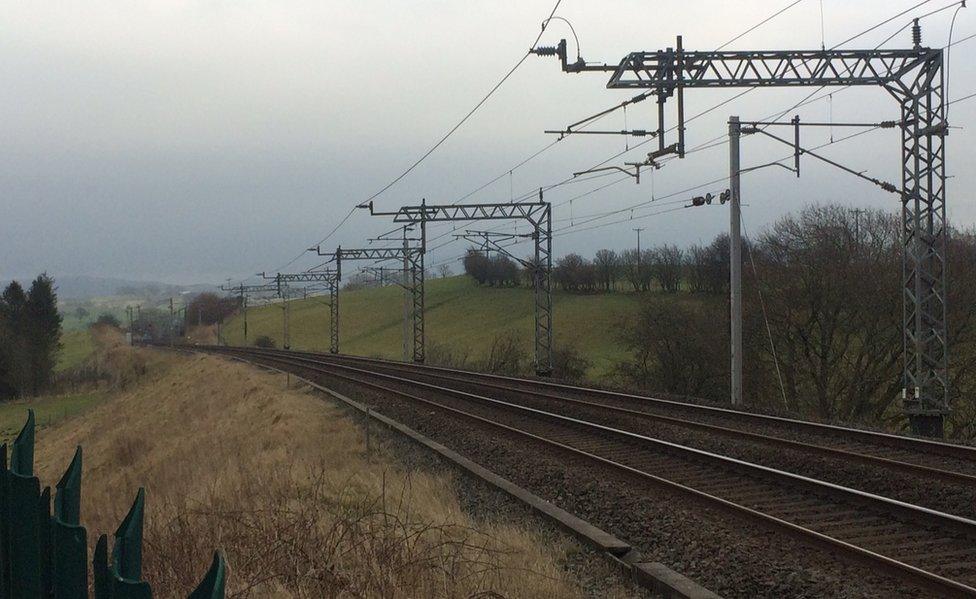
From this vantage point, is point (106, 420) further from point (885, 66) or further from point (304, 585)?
point (304, 585)

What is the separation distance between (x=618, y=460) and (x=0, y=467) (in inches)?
475

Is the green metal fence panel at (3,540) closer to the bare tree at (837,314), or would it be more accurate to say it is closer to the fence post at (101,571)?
the fence post at (101,571)

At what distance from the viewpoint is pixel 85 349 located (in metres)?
130

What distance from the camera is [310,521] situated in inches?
327

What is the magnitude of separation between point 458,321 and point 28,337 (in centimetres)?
3944

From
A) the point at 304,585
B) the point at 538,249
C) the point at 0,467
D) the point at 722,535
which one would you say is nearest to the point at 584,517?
the point at 722,535

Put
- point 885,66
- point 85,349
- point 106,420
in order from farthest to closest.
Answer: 1. point 85,349
2. point 106,420
3. point 885,66

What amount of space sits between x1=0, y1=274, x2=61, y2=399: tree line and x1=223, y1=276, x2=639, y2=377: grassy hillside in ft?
86.0

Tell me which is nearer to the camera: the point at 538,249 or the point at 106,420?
the point at 538,249

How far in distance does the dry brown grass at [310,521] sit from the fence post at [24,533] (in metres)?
2.15

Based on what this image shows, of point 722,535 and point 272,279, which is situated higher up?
point 272,279

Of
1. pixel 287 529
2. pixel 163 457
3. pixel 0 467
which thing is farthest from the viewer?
pixel 163 457

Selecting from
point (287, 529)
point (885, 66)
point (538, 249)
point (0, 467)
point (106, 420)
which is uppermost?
point (885, 66)

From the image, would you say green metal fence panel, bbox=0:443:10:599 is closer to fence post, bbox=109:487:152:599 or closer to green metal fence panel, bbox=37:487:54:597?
green metal fence panel, bbox=37:487:54:597
